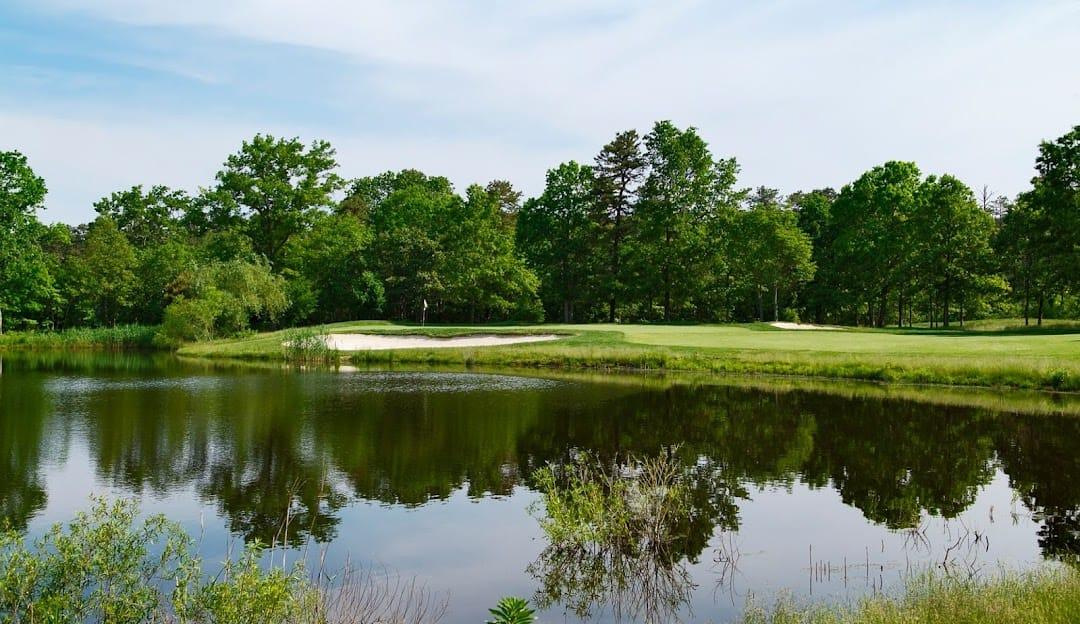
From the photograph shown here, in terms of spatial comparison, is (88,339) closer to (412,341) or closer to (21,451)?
(412,341)

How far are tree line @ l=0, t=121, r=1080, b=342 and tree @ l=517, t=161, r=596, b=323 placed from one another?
0.50 ft

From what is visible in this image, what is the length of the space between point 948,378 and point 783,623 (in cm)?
2479

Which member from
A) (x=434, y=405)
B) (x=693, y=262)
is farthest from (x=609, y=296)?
(x=434, y=405)

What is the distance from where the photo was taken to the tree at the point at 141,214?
9481cm

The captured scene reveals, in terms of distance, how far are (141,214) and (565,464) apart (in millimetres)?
92528

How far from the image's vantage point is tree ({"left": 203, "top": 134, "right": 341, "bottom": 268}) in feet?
243

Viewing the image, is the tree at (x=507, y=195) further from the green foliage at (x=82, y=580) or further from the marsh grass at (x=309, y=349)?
the green foliage at (x=82, y=580)

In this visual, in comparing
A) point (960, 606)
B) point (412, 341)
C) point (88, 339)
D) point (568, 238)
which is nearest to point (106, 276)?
point (88, 339)

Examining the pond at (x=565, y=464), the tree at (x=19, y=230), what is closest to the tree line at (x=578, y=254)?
the tree at (x=19, y=230)

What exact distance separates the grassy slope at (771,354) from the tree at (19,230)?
17597 mm

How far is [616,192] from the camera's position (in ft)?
235

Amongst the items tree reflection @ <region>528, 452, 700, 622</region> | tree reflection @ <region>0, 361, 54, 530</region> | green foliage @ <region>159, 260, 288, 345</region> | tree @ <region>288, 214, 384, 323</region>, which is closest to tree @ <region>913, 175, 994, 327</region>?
tree @ <region>288, 214, 384, 323</region>

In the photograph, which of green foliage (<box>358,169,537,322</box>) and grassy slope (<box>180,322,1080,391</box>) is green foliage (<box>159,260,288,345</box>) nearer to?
grassy slope (<box>180,322,1080,391</box>)

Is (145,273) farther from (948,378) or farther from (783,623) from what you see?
(783,623)
